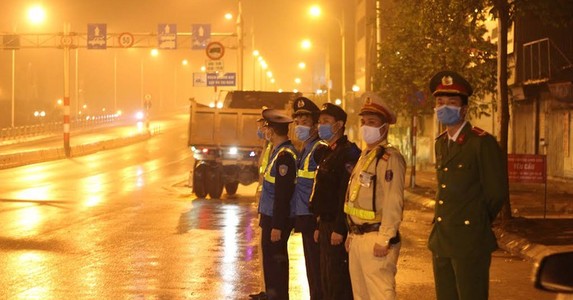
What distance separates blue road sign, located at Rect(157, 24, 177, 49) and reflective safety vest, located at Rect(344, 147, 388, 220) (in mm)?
45478

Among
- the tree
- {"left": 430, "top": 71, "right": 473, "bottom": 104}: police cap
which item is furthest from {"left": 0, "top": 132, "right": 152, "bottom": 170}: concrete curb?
{"left": 430, "top": 71, "right": 473, "bottom": 104}: police cap

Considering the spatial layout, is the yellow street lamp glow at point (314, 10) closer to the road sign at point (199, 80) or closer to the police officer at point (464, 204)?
the road sign at point (199, 80)

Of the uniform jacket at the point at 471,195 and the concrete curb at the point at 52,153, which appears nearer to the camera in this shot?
the uniform jacket at the point at 471,195

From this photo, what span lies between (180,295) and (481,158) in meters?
4.89

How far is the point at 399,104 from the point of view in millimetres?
29172

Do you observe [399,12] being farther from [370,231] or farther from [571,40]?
[370,231]

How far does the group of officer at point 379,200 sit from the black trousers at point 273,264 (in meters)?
0.32

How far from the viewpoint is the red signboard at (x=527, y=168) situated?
17.2m

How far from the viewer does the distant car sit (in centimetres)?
349

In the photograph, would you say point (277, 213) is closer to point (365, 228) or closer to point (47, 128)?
point (365, 228)

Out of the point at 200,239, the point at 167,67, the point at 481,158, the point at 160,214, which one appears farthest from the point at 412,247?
the point at 167,67

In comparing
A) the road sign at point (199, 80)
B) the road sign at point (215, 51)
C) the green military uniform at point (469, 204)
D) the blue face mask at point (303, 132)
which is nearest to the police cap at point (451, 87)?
the green military uniform at point (469, 204)

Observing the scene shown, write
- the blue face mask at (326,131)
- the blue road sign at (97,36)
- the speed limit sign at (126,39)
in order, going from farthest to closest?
the speed limit sign at (126,39), the blue road sign at (97,36), the blue face mask at (326,131)

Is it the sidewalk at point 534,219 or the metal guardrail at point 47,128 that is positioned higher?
the metal guardrail at point 47,128
